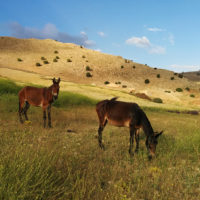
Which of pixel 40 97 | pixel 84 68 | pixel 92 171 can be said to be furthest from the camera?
pixel 84 68

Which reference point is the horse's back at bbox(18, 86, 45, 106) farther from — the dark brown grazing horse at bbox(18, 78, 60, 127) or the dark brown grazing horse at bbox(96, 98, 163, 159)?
the dark brown grazing horse at bbox(96, 98, 163, 159)

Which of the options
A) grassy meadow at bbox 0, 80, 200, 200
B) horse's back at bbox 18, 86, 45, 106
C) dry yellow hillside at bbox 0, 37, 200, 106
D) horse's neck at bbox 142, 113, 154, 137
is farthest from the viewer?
dry yellow hillside at bbox 0, 37, 200, 106

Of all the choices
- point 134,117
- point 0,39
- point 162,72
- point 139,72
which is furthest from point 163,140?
point 0,39

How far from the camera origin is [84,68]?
6350 cm

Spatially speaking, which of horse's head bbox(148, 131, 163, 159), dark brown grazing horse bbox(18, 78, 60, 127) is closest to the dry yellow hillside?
dark brown grazing horse bbox(18, 78, 60, 127)

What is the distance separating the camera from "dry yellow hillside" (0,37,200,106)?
52.8 meters

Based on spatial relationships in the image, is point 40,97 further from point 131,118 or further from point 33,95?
point 131,118

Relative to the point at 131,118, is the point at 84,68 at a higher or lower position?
higher

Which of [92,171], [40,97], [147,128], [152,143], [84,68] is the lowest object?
[92,171]

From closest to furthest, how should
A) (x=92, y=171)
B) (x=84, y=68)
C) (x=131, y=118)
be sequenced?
(x=92, y=171) → (x=131, y=118) → (x=84, y=68)

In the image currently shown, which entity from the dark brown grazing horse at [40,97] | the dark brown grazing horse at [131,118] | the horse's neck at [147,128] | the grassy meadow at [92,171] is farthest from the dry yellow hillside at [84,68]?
the horse's neck at [147,128]

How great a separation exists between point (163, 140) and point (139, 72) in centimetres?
5960

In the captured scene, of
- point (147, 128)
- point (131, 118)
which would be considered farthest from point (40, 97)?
point (147, 128)

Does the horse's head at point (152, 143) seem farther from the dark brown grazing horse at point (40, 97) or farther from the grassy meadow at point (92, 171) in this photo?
the dark brown grazing horse at point (40, 97)
